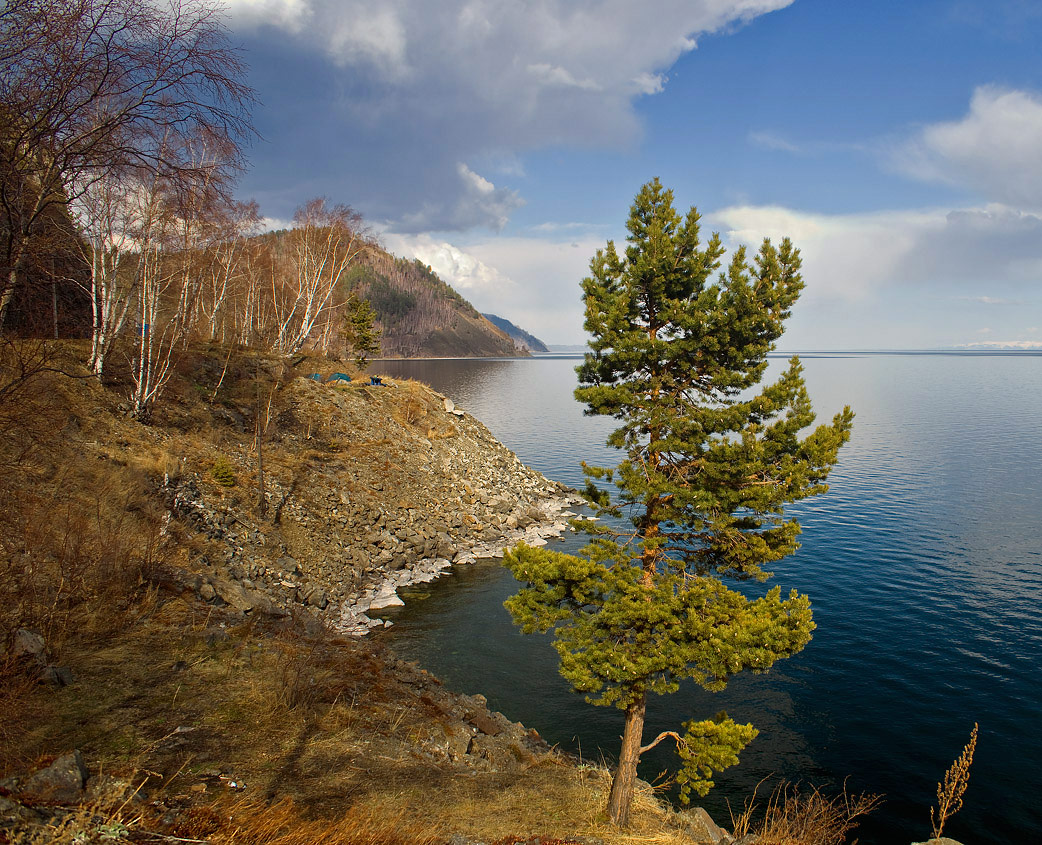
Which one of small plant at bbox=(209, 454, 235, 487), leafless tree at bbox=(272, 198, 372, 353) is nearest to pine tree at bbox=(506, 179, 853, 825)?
small plant at bbox=(209, 454, 235, 487)

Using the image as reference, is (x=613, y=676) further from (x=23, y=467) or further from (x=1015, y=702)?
(x=23, y=467)

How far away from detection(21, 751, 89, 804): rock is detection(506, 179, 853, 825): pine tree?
7039mm

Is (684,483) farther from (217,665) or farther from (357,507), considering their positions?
(357,507)

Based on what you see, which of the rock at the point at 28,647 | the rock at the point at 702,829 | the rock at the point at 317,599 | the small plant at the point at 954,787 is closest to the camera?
the small plant at the point at 954,787

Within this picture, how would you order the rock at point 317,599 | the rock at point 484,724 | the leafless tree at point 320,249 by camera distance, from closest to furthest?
1. the rock at point 484,724
2. the rock at point 317,599
3. the leafless tree at point 320,249

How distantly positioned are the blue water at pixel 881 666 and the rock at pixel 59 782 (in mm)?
12610

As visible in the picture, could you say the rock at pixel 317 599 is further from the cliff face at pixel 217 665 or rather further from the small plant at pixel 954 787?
the small plant at pixel 954 787

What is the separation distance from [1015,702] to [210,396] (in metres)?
38.0

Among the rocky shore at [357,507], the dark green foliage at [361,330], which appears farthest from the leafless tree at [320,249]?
the dark green foliage at [361,330]

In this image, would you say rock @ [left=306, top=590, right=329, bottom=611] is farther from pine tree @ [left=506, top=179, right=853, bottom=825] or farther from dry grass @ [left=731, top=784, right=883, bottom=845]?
dry grass @ [left=731, top=784, right=883, bottom=845]

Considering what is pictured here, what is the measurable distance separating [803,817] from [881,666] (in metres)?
9.05

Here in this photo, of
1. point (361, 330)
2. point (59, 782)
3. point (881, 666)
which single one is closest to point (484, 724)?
point (59, 782)

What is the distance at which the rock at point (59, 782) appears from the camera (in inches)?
235

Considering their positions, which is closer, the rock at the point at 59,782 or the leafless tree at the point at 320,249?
the rock at the point at 59,782
